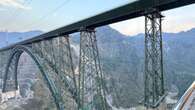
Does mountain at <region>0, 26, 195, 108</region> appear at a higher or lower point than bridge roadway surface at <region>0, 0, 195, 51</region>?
lower

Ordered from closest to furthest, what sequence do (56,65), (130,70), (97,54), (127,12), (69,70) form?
(127,12) < (97,54) < (56,65) < (69,70) < (130,70)

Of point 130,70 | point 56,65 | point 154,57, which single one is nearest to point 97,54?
point 154,57

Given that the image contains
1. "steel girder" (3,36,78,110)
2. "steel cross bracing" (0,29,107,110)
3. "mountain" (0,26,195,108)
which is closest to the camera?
"steel cross bracing" (0,29,107,110)

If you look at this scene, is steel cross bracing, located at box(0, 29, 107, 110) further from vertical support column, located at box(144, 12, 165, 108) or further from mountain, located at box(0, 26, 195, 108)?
mountain, located at box(0, 26, 195, 108)

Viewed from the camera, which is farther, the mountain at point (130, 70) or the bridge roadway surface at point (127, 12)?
the mountain at point (130, 70)

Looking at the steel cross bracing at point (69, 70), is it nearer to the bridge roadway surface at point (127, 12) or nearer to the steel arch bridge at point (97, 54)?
the steel arch bridge at point (97, 54)

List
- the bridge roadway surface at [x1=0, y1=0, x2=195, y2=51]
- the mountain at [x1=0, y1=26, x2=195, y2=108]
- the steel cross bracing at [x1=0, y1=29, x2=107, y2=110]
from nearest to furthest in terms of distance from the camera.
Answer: the bridge roadway surface at [x1=0, y1=0, x2=195, y2=51]
the steel cross bracing at [x1=0, y1=29, x2=107, y2=110]
the mountain at [x1=0, y1=26, x2=195, y2=108]

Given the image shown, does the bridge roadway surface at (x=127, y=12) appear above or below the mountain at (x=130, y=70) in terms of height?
above

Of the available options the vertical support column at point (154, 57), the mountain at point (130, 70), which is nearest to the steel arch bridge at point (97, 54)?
the vertical support column at point (154, 57)

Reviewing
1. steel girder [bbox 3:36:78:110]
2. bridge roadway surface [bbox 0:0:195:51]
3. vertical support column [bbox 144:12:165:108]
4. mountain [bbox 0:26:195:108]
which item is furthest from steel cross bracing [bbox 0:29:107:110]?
mountain [bbox 0:26:195:108]

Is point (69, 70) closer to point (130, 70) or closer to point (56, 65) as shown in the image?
point (56, 65)

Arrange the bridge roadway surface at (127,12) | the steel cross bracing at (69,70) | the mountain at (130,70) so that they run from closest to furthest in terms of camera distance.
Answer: the bridge roadway surface at (127,12), the steel cross bracing at (69,70), the mountain at (130,70)

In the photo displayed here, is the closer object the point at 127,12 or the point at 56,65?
the point at 127,12
